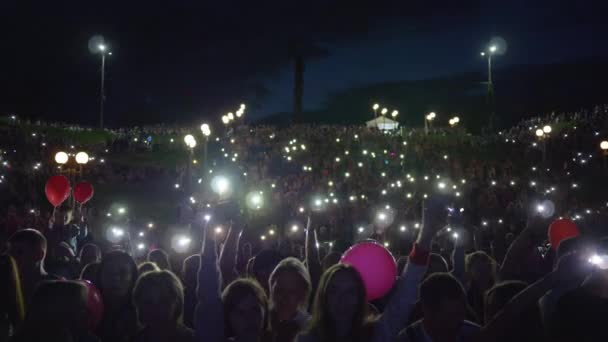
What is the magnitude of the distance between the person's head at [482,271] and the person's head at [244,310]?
219 cm

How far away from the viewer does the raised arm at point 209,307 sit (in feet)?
9.84

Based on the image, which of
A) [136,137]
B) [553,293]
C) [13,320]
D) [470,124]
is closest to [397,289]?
[553,293]

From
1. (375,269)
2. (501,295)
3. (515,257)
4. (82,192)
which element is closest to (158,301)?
(375,269)

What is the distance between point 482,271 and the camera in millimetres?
4496

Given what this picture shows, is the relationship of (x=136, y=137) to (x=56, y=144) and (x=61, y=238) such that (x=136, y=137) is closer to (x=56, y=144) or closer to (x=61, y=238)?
(x=56, y=144)

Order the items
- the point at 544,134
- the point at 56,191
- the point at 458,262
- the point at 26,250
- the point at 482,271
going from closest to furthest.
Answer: the point at 26,250
the point at 482,271
the point at 458,262
the point at 56,191
the point at 544,134

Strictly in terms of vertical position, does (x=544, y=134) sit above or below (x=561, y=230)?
above

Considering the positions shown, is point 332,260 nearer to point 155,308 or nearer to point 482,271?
point 482,271

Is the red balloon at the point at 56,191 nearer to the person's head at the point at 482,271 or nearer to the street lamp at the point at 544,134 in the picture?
the person's head at the point at 482,271

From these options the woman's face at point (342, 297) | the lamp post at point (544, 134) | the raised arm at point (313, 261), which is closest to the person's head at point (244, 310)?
the woman's face at point (342, 297)

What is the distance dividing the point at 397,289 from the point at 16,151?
23.5 meters

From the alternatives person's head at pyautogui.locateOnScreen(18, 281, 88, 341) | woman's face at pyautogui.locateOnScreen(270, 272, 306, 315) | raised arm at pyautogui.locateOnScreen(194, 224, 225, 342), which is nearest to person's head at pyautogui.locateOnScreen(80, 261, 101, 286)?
person's head at pyautogui.locateOnScreen(18, 281, 88, 341)

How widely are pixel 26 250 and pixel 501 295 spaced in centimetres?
371

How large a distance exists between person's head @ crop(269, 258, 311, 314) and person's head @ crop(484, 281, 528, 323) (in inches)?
46.3
